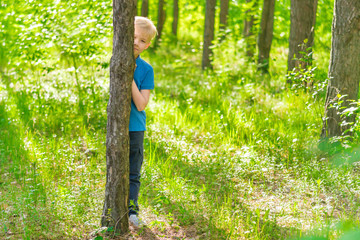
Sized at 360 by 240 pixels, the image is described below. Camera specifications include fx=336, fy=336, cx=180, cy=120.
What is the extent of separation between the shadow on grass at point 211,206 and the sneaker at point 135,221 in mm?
245

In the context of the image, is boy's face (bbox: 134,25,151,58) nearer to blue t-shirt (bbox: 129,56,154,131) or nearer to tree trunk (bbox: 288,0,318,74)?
blue t-shirt (bbox: 129,56,154,131)

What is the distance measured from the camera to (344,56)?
448 centimetres

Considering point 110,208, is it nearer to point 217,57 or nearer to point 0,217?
point 0,217

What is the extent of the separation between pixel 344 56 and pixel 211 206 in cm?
269

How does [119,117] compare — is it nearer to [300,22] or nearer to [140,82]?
[140,82]

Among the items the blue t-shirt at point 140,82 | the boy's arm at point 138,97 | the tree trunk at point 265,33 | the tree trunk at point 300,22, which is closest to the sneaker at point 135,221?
the blue t-shirt at point 140,82

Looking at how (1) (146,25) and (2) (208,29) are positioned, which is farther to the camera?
(2) (208,29)

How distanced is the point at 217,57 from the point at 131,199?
24.7 ft

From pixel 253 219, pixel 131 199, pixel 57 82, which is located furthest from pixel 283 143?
pixel 57 82

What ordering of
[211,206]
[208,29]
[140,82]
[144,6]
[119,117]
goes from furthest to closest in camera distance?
1. [144,6]
2. [208,29]
3. [211,206]
4. [140,82]
5. [119,117]

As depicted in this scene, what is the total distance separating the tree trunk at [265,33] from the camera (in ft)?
29.2

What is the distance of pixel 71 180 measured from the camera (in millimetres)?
4262

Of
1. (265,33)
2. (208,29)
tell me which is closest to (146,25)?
(265,33)

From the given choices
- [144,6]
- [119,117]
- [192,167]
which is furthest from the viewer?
[144,6]
